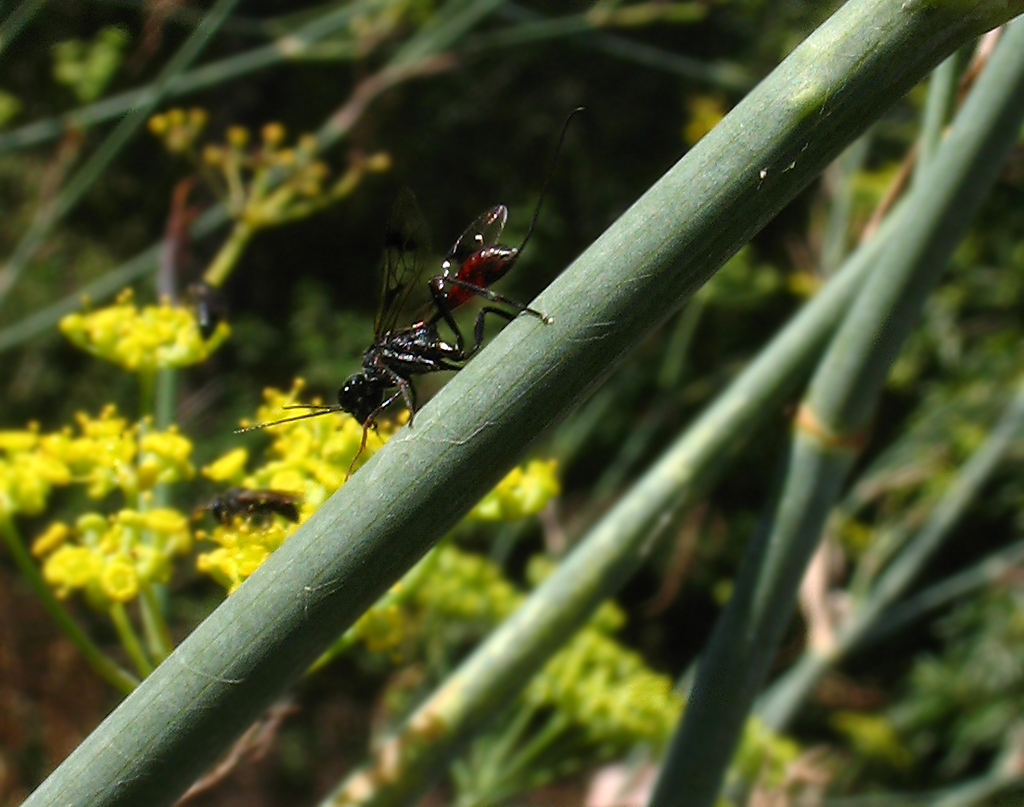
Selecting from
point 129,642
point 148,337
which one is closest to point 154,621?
point 129,642

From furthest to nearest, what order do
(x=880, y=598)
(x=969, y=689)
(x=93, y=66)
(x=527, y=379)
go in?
(x=969, y=689) → (x=93, y=66) → (x=880, y=598) → (x=527, y=379)

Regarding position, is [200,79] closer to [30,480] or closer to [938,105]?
[30,480]

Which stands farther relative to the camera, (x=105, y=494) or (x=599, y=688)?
(x=599, y=688)

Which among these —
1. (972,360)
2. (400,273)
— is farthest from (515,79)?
(400,273)

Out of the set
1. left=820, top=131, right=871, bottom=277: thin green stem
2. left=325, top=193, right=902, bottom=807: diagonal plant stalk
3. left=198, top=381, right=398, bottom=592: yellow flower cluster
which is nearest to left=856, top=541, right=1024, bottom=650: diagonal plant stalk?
left=820, top=131, right=871, bottom=277: thin green stem

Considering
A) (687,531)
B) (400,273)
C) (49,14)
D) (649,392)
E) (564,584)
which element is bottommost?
(564,584)

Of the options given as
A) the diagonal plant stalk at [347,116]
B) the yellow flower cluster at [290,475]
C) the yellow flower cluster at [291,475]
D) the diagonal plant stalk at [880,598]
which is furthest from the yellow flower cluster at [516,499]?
the diagonal plant stalk at [347,116]

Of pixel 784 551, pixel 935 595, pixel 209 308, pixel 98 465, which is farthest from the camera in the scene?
pixel 935 595

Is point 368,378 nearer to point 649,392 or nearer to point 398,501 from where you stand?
point 398,501
